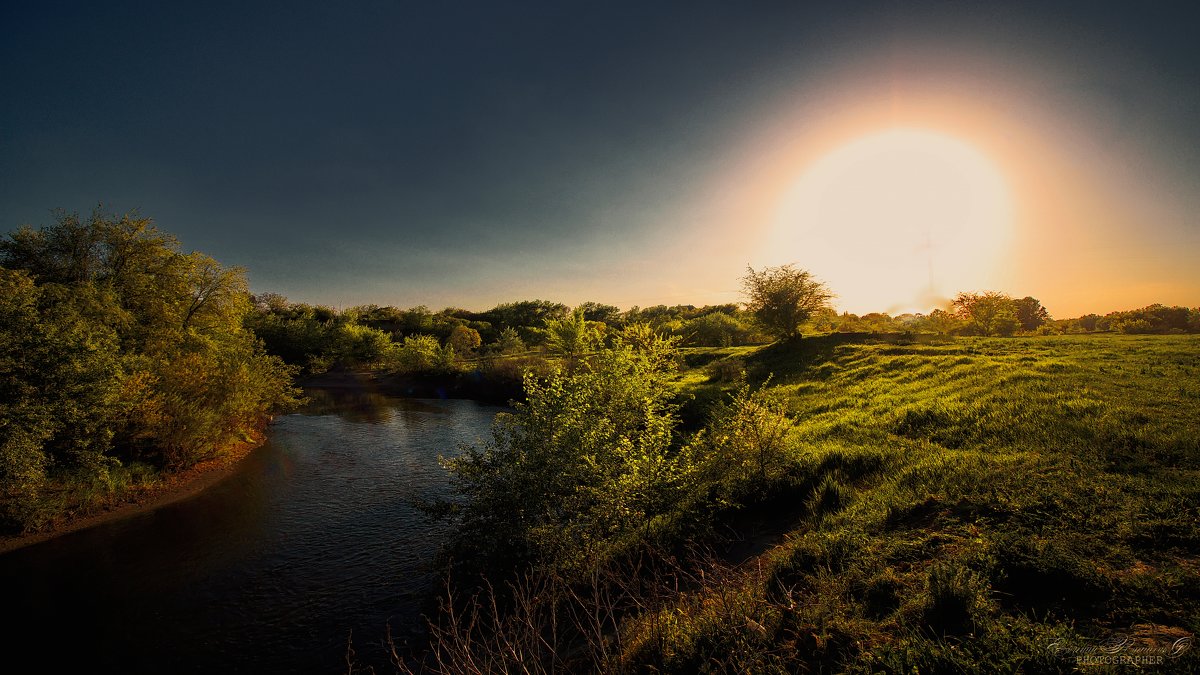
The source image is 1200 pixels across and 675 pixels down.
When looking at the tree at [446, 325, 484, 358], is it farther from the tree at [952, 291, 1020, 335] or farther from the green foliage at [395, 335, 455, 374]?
the tree at [952, 291, 1020, 335]

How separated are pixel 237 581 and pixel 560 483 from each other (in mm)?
11582

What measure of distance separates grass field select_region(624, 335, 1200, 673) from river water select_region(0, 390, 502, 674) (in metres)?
9.55

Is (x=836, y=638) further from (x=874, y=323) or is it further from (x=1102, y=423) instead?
(x=874, y=323)

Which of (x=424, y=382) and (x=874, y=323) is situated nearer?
(x=874, y=323)

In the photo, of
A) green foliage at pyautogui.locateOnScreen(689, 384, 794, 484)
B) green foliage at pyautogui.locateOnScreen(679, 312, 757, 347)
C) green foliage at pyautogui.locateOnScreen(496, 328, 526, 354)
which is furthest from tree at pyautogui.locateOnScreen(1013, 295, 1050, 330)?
green foliage at pyautogui.locateOnScreen(496, 328, 526, 354)

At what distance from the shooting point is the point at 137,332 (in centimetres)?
2261

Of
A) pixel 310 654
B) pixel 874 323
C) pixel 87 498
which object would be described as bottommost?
pixel 310 654

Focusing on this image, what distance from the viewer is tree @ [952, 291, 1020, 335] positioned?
38406 millimetres

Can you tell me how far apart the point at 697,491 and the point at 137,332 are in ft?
98.8

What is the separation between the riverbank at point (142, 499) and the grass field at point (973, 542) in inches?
902

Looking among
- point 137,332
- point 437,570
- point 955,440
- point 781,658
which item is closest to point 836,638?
point 781,658

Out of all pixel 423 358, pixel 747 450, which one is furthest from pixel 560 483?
pixel 423 358

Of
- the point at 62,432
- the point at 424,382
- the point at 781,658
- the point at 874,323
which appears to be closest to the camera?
the point at 781,658

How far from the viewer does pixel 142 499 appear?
18797 millimetres
